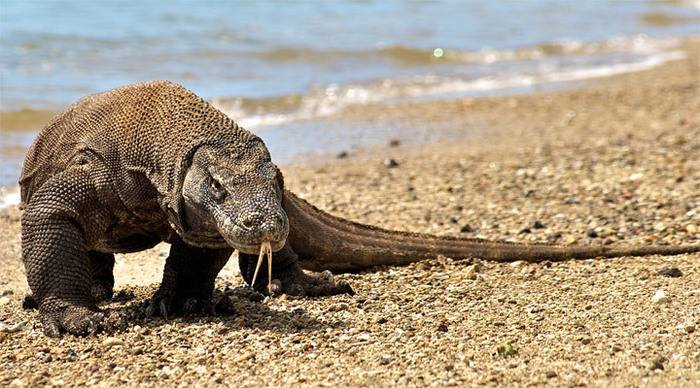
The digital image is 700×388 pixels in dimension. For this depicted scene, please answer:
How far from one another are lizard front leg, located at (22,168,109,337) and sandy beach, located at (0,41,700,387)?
15cm

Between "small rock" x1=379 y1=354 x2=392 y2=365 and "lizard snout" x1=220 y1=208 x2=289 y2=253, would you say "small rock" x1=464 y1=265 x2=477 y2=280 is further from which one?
"lizard snout" x1=220 y1=208 x2=289 y2=253

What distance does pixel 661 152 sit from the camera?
11039 mm

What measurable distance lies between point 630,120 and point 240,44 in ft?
35.5

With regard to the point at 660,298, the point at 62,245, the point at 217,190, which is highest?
the point at 217,190

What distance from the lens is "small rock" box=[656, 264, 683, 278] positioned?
655cm

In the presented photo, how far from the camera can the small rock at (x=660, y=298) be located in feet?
19.5

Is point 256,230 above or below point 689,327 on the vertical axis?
above

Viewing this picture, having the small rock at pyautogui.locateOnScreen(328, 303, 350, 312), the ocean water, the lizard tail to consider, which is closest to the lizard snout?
the small rock at pyautogui.locateOnScreen(328, 303, 350, 312)

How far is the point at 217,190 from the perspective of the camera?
5.15m

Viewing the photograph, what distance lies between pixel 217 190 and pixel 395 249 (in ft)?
8.22

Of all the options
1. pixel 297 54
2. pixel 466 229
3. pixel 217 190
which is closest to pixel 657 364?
pixel 217 190

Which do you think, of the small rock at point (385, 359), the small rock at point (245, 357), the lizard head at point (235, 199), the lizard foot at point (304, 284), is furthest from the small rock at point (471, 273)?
the small rock at point (245, 357)

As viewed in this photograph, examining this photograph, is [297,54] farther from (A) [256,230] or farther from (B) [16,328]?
(A) [256,230]

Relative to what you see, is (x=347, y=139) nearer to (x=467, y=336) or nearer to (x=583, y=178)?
(x=583, y=178)
